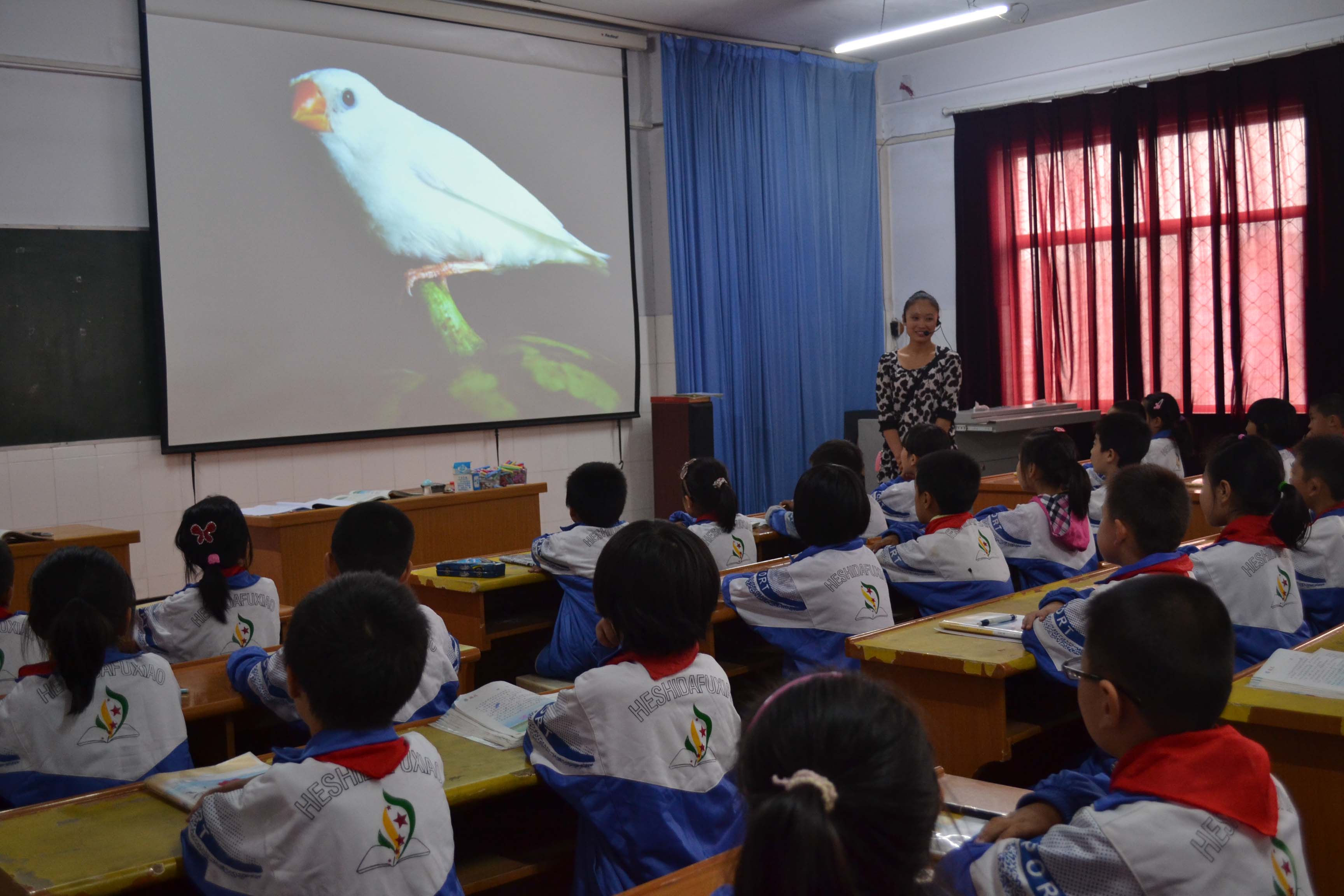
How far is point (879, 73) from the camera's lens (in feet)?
27.2

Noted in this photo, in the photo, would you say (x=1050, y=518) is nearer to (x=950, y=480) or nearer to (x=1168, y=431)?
(x=950, y=480)

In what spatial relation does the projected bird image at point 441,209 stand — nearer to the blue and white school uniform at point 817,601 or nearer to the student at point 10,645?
the blue and white school uniform at point 817,601

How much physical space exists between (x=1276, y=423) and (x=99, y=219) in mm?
5604

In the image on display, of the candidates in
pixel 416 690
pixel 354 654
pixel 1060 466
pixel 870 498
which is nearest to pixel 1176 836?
pixel 354 654

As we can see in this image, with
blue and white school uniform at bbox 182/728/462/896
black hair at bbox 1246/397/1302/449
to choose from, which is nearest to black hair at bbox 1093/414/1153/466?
black hair at bbox 1246/397/1302/449

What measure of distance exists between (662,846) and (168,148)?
15.3 ft

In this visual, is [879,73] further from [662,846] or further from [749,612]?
[662,846]

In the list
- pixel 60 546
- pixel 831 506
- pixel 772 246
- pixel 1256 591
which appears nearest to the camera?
pixel 1256 591

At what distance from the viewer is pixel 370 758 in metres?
1.38

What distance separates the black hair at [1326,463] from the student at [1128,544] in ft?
3.61

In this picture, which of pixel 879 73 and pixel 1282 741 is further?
pixel 879 73

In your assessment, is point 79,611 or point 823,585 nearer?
point 79,611

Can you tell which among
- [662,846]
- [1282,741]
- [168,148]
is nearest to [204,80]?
[168,148]

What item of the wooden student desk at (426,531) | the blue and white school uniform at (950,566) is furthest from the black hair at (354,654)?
the wooden student desk at (426,531)
